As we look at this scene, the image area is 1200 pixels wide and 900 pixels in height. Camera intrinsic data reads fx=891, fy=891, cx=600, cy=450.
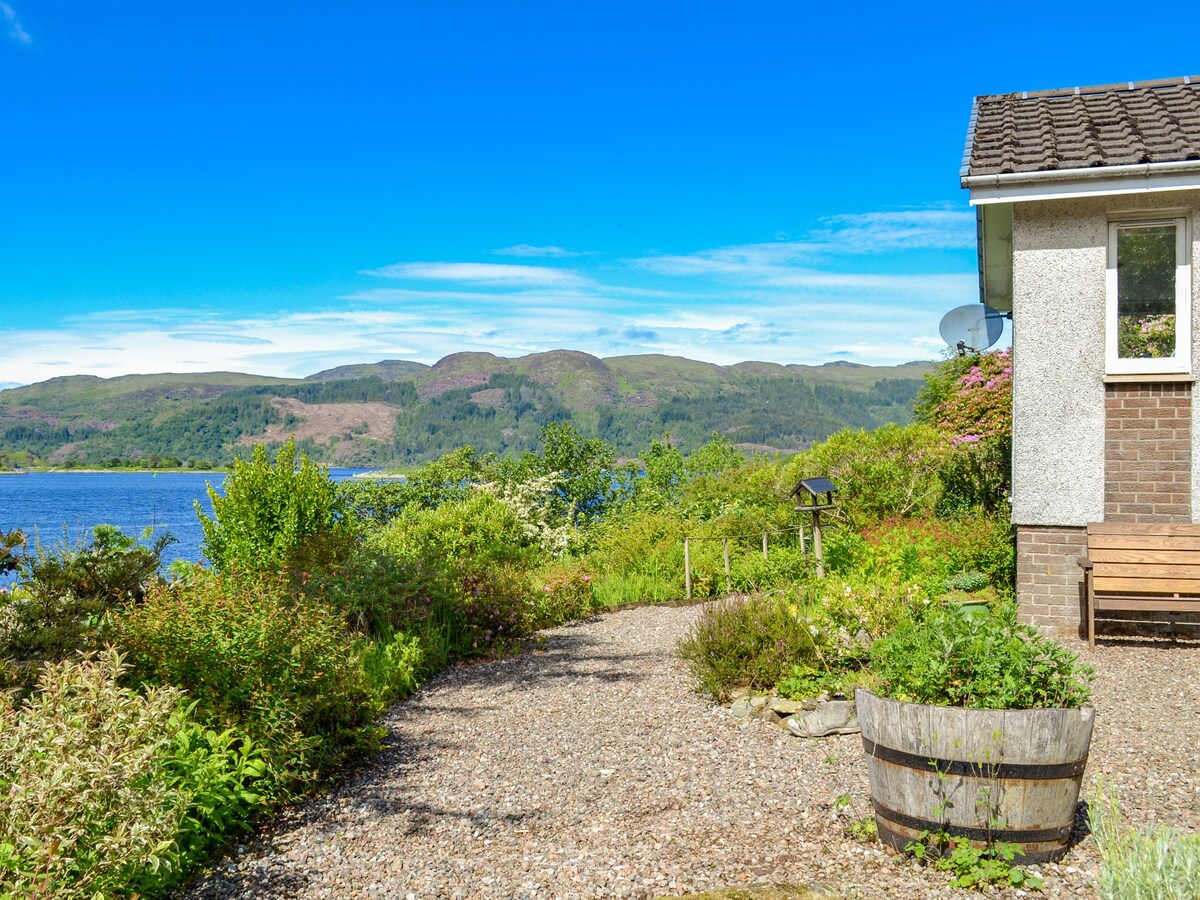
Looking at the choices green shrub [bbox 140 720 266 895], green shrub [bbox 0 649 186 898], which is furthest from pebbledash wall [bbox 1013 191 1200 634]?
green shrub [bbox 0 649 186 898]

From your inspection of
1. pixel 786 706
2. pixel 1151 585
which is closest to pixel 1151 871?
pixel 786 706

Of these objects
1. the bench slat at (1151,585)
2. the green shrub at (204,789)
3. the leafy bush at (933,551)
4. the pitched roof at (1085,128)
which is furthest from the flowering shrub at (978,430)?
the green shrub at (204,789)

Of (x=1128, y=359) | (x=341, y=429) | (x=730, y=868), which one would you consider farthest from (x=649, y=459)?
(x=341, y=429)

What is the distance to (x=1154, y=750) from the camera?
202 inches

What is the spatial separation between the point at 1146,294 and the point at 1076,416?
1283 millimetres

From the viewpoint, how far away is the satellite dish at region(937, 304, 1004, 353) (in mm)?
11117

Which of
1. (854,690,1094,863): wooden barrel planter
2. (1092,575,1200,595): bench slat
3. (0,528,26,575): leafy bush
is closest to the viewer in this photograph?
(854,690,1094,863): wooden barrel planter

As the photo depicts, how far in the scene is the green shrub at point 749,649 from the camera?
21.7 feet

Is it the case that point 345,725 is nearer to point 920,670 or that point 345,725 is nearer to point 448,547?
point 920,670

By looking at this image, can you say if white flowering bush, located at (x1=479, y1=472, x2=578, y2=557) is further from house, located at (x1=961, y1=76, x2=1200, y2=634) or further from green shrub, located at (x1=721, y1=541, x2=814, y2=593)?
house, located at (x1=961, y1=76, x2=1200, y2=634)

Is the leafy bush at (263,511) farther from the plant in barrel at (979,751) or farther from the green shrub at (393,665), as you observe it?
the plant in barrel at (979,751)

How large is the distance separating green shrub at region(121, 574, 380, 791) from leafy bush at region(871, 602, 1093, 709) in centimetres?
327

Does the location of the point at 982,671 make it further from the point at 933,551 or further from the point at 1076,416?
the point at 933,551

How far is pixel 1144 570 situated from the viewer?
771 cm
